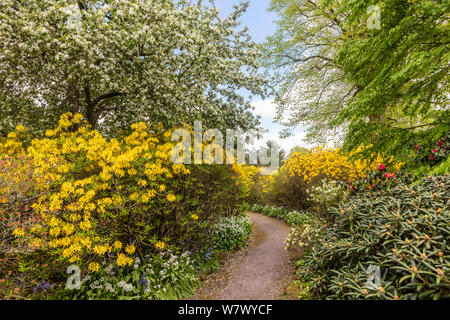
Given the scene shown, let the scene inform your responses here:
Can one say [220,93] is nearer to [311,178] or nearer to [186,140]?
[186,140]

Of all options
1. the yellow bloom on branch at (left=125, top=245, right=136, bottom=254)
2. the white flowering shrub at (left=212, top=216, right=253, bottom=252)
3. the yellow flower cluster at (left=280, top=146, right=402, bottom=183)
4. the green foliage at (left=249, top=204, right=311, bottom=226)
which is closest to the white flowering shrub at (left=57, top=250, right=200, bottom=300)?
the yellow bloom on branch at (left=125, top=245, right=136, bottom=254)

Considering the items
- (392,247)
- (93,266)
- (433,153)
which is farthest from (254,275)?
(433,153)

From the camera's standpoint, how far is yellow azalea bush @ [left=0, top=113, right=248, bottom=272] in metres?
3.04

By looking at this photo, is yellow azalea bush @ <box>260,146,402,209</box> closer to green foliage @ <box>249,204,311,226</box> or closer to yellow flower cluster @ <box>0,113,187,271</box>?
green foliage @ <box>249,204,311,226</box>

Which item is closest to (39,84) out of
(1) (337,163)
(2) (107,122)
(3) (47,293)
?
(2) (107,122)

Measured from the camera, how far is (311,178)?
Result: 9.03 m

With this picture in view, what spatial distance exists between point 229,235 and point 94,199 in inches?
163

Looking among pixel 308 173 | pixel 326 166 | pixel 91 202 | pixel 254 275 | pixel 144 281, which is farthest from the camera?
pixel 308 173

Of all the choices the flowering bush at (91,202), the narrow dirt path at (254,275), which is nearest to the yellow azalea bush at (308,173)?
the narrow dirt path at (254,275)

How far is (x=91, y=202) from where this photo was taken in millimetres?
3566

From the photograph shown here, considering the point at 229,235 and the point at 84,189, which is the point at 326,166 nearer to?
the point at 229,235

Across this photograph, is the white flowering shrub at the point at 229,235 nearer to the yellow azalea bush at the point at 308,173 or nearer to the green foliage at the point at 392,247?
the yellow azalea bush at the point at 308,173
